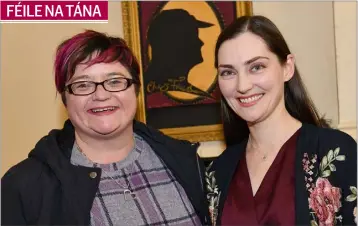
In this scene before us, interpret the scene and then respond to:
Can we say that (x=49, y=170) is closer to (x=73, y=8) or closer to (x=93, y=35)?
(x=93, y=35)

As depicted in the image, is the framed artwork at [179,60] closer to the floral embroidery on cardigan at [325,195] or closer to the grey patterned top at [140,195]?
the grey patterned top at [140,195]

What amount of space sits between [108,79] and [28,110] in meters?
0.94

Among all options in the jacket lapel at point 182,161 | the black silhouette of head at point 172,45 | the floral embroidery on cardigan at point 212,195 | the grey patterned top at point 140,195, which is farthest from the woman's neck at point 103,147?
the black silhouette of head at point 172,45

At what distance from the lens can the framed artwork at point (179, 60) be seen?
239 cm

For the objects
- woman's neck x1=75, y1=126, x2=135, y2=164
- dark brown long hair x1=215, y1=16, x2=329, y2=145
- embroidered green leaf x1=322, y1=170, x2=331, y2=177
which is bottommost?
embroidered green leaf x1=322, y1=170, x2=331, y2=177

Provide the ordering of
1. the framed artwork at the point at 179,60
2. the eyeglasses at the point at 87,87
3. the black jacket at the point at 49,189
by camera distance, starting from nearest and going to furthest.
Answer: the black jacket at the point at 49,189 → the eyeglasses at the point at 87,87 → the framed artwork at the point at 179,60

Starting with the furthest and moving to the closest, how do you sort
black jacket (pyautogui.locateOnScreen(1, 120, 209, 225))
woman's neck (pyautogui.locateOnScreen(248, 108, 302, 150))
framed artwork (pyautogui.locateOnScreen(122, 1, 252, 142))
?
1. framed artwork (pyautogui.locateOnScreen(122, 1, 252, 142))
2. woman's neck (pyautogui.locateOnScreen(248, 108, 302, 150))
3. black jacket (pyautogui.locateOnScreen(1, 120, 209, 225))

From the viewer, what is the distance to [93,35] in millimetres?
1672

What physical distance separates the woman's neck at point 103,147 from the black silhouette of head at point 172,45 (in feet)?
2.37

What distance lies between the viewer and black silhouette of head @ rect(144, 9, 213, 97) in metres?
2.40

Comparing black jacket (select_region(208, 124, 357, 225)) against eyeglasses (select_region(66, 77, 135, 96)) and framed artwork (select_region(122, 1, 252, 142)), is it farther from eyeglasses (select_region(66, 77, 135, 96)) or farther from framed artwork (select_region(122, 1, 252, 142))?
framed artwork (select_region(122, 1, 252, 142))

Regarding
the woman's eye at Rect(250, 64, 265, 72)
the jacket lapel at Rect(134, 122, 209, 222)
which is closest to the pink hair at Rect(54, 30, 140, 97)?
the jacket lapel at Rect(134, 122, 209, 222)

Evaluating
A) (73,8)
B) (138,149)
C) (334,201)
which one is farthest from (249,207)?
(73,8)

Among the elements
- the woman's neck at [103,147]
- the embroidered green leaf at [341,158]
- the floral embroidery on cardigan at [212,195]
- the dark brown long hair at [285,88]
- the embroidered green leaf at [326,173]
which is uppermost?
the dark brown long hair at [285,88]
